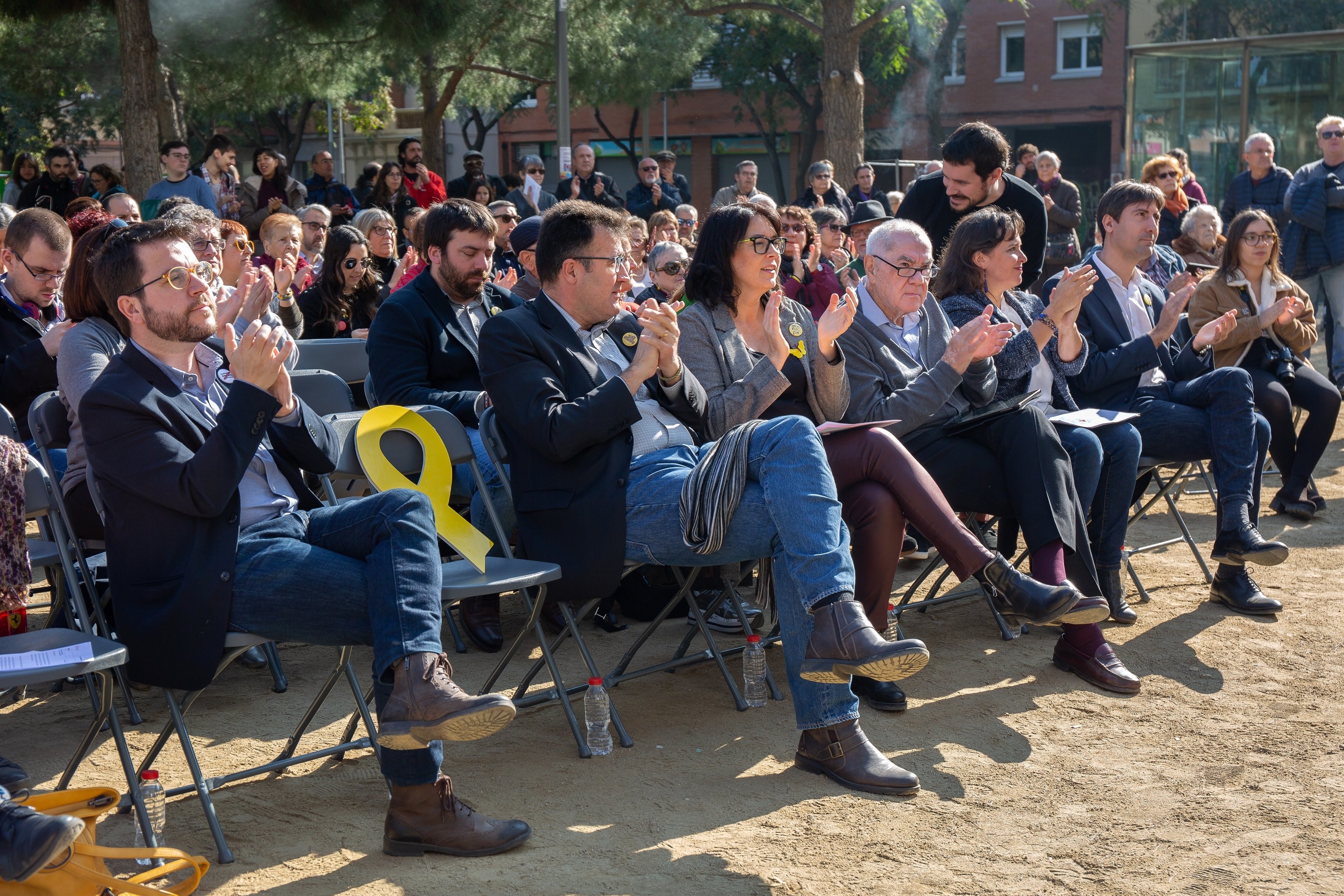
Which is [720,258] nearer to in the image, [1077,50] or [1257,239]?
[1257,239]

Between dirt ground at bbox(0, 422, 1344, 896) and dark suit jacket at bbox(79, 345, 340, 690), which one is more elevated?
dark suit jacket at bbox(79, 345, 340, 690)

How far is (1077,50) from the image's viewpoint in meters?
35.0

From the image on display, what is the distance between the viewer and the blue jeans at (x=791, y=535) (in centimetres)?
345

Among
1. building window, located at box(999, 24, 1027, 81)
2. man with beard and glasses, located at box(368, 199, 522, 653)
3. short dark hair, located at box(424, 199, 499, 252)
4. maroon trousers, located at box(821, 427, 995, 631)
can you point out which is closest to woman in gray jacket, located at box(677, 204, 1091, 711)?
maroon trousers, located at box(821, 427, 995, 631)

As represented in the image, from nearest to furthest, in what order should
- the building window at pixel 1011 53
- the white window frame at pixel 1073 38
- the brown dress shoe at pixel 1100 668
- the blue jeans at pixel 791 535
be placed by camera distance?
the blue jeans at pixel 791 535 < the brown dress shoe at pixel 1100 668 < the white window frame at pixel 1073 38 < the building window at pixel 1011 53

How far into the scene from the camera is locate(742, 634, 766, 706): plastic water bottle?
429 cm

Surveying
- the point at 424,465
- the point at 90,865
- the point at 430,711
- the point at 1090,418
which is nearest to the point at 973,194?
the point at 1090,418

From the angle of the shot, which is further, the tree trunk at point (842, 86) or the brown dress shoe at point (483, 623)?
the tree trunk at point (842, 86)

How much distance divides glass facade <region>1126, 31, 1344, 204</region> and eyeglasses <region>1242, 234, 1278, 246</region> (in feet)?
24.5

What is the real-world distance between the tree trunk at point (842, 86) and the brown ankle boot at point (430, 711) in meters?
14.2

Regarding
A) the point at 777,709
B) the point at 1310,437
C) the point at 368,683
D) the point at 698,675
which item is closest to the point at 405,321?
the point at 368,683

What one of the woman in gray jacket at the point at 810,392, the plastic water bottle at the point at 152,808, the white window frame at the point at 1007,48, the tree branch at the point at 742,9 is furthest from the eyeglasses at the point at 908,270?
the white window frame at the point at 1007,48

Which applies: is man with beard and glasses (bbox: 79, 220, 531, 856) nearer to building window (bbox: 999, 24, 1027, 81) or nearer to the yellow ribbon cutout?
the yellow ribbon cutout

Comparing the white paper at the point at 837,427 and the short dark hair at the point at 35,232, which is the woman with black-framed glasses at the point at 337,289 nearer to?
the short dark hair at the point at 35,232
